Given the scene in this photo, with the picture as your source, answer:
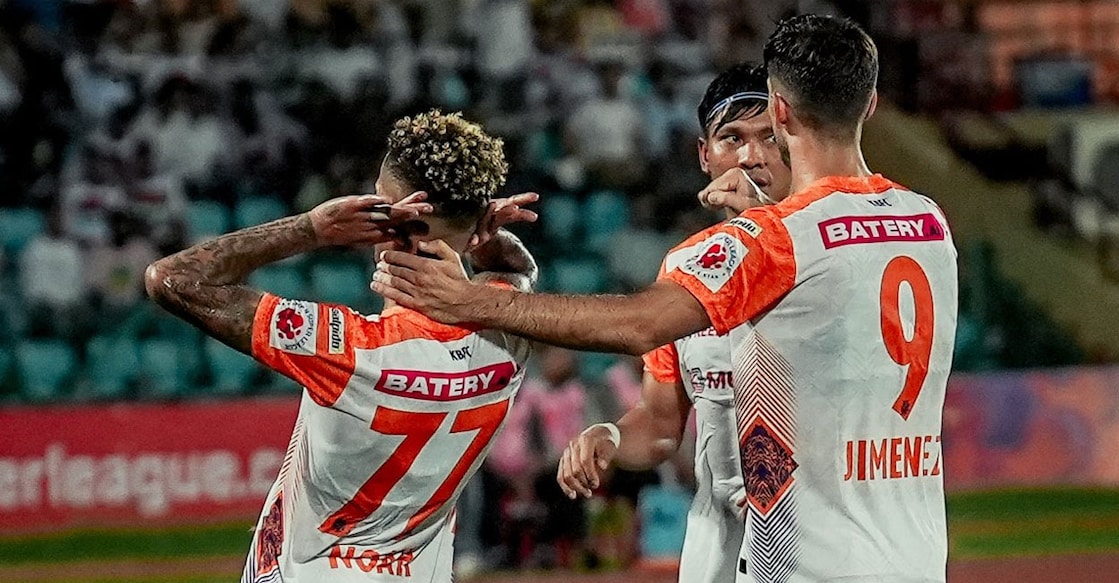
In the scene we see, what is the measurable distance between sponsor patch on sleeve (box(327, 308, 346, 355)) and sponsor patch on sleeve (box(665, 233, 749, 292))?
0.84 m

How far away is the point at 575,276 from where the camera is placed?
12586 millimetres

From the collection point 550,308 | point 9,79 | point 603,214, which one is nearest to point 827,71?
point 550,308

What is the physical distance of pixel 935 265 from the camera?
3.74 metres

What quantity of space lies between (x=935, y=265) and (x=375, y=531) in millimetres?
1519

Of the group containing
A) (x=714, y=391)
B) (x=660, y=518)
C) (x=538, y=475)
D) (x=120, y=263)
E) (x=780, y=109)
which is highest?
(x=780, y=109)

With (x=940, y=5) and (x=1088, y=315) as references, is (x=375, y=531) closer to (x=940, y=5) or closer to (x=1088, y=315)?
(x=1088, y=315)

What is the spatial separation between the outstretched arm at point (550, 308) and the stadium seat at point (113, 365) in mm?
8008

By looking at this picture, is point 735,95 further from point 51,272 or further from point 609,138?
point 609,138

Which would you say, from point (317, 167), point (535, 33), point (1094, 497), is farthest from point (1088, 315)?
point (317, 167)

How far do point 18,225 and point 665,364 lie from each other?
8.80m

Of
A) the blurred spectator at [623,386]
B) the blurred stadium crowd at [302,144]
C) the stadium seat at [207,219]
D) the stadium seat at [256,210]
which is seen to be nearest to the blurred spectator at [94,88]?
the blurred stadium crowd at [302,144]

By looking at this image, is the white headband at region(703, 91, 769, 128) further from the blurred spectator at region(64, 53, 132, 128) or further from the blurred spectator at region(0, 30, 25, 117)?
the blurred spectator at region(0, 30, 25, 117)

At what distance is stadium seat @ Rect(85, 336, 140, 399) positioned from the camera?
11312 mm

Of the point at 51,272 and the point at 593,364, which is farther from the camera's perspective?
the point at 51,272
